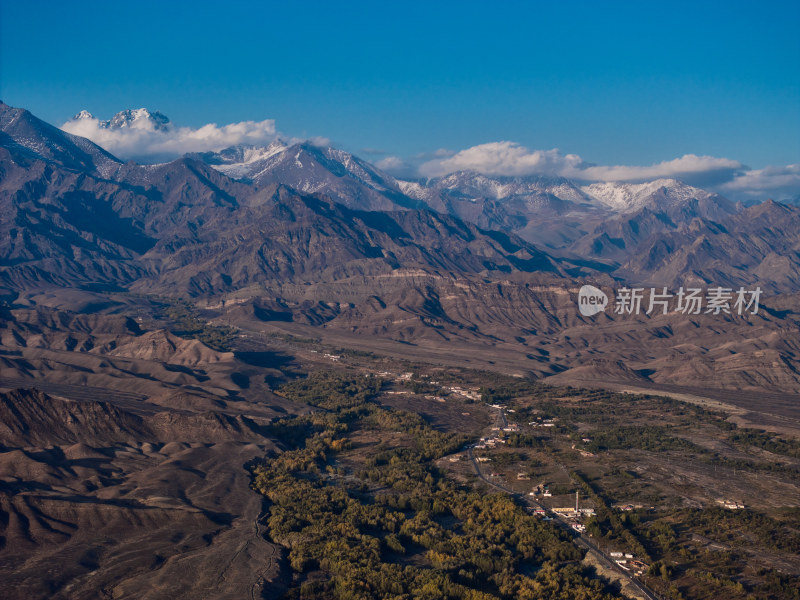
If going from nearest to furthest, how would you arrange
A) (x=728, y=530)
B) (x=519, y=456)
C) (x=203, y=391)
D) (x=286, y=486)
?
(x=728, y=530), (x=286, y=486), (x=519, y=456), (x=203, y=391)

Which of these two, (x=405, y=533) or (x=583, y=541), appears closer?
(x=583, y=541)

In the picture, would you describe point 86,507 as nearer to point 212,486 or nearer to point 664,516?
point 212,486

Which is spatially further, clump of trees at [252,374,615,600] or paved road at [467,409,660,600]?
paved road at [467,409,660,600]

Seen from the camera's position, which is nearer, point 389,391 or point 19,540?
point 19,540

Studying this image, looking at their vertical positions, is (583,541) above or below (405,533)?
above

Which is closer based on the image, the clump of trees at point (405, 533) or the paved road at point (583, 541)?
the clump of trees at point (405, 533)

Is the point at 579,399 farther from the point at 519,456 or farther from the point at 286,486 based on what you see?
the point at 286,486

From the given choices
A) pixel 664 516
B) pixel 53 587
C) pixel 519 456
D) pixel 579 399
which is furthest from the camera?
pixel 579 399

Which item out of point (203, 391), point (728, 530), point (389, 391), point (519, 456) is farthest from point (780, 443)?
point (203, 391)

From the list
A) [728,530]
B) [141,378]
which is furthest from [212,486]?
[141,378]
